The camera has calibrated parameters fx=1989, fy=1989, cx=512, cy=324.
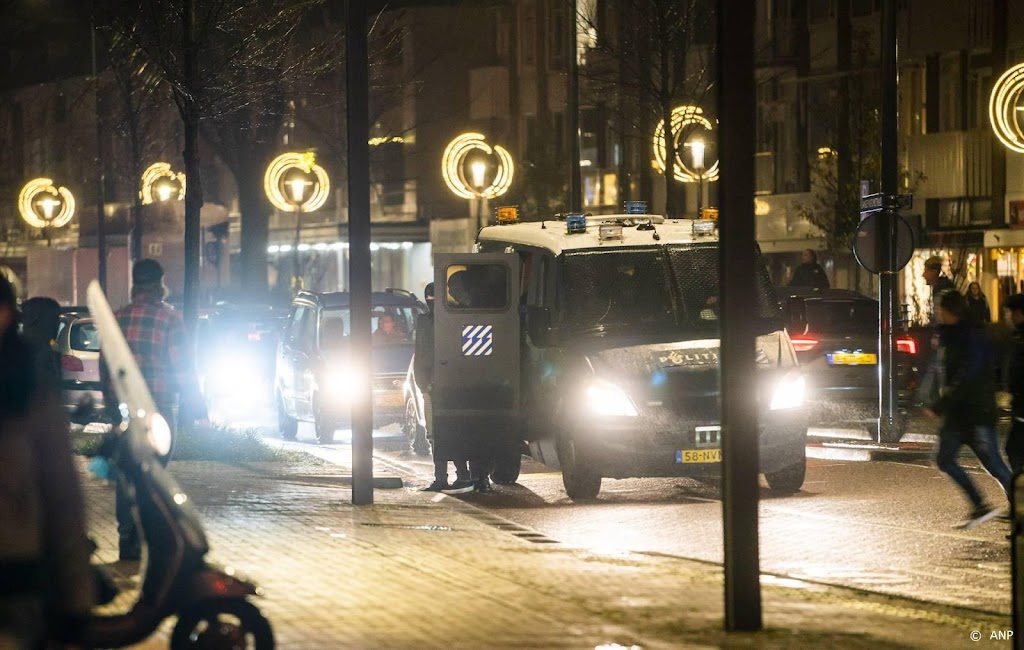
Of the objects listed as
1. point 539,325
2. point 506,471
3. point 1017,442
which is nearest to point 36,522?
point 1017,442

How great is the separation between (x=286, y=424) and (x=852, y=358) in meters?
7.21

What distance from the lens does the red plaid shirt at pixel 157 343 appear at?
41.6ft

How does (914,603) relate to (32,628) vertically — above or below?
below

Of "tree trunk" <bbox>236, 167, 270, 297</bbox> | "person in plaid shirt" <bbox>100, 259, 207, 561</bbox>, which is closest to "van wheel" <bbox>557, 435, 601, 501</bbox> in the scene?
"person in plaid shirt" <bbox>100, 259, 207, 561</bbox>

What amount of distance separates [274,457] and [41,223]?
108ft

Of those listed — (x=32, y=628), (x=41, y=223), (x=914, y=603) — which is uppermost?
(x=41, y=223)

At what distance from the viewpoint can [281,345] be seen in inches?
1019

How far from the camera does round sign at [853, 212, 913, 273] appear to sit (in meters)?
21.9

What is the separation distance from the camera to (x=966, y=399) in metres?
14.9

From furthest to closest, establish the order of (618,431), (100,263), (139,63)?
(100,263), (139,63), (618,431)

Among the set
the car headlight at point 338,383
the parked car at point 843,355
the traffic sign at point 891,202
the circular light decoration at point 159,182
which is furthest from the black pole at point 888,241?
the circular light decoration at point 159,182

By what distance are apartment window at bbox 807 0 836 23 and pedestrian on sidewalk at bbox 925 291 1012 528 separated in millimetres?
34070

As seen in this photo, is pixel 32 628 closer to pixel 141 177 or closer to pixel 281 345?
pixel 281 345

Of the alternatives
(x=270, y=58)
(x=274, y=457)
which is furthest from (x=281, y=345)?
(x=274, y=457)
